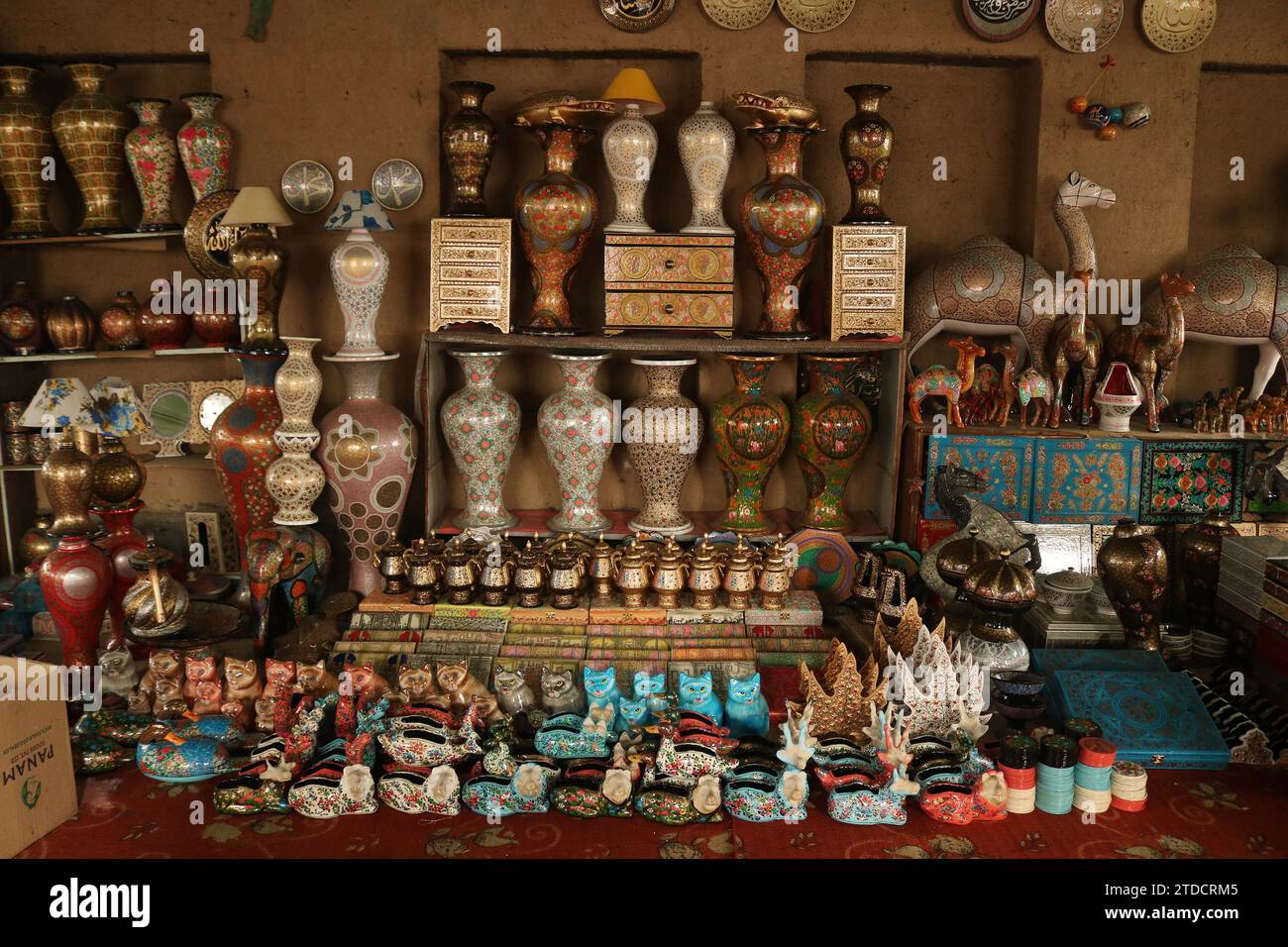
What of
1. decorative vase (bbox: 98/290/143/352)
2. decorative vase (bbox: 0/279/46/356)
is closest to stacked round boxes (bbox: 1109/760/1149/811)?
decorative vase (bbox: 98/290/143/352)

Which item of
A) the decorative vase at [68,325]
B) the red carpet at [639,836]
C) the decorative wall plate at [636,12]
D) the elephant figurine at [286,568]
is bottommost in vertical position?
the red carpet at [639,836]

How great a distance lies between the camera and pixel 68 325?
15.4 feet

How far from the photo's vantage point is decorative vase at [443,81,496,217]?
4344mm

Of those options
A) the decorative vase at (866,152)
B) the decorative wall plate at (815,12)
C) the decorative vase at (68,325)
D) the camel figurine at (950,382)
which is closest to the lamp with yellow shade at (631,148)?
the decorative wall plate at (815,12)

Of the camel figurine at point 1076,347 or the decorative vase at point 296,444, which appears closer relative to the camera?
the decorative vase at point 296,444

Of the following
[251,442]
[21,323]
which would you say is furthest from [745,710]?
[21,323]

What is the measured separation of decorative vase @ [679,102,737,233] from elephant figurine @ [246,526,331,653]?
1946 mm

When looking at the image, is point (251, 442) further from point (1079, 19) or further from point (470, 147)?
point (1079, 19)

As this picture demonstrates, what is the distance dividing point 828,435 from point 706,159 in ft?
4.01

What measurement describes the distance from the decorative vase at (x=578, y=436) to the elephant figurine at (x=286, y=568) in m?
0.96

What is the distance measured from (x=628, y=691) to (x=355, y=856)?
106cm

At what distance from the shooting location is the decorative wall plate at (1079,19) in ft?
14.7

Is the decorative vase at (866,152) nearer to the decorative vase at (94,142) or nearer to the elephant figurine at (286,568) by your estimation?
the elephant figurine at (286,568)

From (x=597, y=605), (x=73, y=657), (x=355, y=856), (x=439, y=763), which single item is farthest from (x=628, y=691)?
(x=73, y=657)
